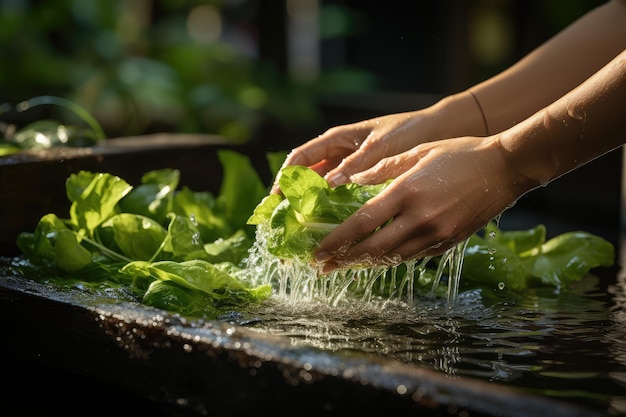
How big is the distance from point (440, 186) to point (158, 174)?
1.33 m

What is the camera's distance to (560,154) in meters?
1.89

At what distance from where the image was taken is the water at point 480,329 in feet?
5.52

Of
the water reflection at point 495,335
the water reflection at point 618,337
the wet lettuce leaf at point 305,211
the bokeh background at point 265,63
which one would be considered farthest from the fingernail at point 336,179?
the bokeh background at point 265,63

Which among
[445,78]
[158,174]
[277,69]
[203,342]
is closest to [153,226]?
[158,174]

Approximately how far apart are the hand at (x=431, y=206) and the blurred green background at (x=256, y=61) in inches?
173

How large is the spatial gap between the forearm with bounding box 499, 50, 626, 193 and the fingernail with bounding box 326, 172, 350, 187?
1.61 ft

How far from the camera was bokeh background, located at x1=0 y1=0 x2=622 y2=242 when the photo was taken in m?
6.77

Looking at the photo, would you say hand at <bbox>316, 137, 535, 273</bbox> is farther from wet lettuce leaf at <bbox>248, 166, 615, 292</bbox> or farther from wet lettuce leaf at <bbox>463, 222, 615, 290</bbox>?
wet lettuce leaf at <bbox>463, 222, 615, 290</bbox>

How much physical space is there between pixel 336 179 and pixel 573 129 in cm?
63

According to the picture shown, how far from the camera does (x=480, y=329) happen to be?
2.04m

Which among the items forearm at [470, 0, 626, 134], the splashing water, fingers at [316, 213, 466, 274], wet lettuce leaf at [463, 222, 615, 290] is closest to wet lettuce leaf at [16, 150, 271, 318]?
the splashing water

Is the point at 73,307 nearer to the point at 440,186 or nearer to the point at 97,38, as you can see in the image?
the point at 440,186

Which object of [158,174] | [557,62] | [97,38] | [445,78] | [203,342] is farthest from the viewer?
[97,38]

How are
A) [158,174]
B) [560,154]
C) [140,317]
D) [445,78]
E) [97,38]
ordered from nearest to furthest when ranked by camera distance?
[140,317] < [560,154] < [158,174] < [445,78] < [97,38]
